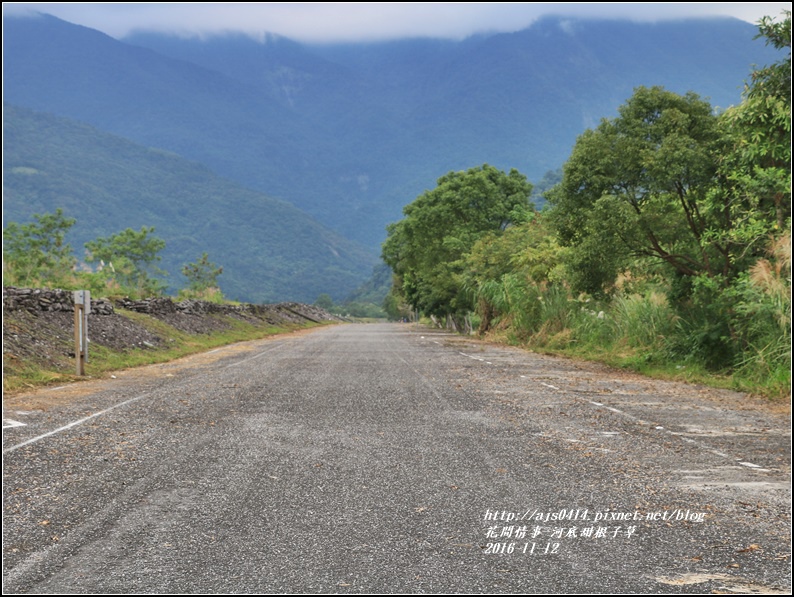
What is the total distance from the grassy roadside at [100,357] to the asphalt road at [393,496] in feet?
11.1

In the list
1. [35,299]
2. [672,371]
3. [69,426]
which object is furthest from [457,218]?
[69,426]

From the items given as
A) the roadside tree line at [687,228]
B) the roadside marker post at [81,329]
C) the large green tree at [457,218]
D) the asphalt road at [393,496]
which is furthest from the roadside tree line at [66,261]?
the asphalt road at [393,496]

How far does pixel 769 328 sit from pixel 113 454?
13.5 metres

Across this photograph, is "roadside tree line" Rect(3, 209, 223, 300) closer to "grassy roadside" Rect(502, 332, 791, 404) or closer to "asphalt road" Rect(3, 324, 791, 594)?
"grassy roadside" Rect(502, 332, 791, 404)

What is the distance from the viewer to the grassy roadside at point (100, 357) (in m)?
16.8

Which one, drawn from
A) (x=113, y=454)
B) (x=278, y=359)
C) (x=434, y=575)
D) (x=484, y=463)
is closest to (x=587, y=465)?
(x=484, y=463)

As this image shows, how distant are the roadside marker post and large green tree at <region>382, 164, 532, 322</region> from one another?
3289cm

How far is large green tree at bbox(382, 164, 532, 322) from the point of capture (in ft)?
176

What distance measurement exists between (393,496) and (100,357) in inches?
675

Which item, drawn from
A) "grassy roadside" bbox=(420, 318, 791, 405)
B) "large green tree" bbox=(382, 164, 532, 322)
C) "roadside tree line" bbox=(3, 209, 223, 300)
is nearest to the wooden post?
"roadside tree line" bbox=(3, 209, 223, 300)

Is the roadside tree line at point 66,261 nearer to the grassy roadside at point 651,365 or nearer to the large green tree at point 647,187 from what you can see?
the grassy roadside at point 651,365

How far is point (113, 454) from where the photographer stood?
8891 mm

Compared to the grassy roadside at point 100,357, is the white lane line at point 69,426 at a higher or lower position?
higher

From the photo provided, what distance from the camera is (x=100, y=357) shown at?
2223 cm
